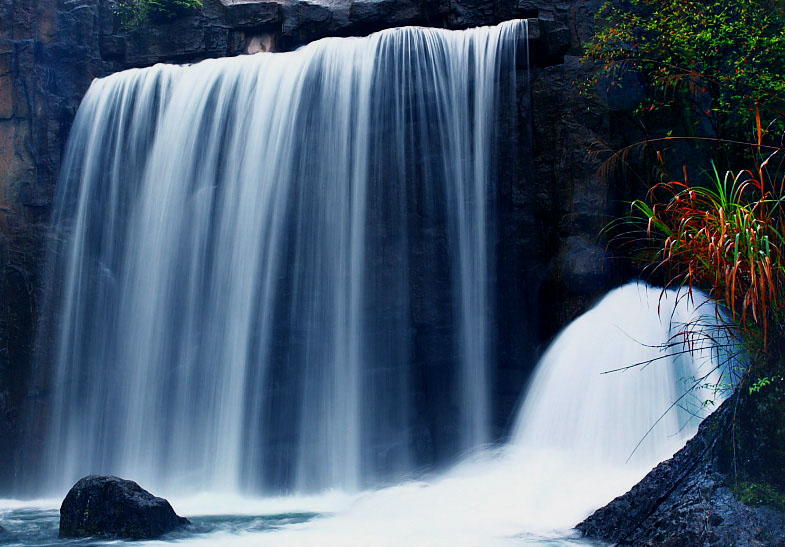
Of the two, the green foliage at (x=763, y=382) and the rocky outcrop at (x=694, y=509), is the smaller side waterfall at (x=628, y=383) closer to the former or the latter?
the green foliage at (x=763, y=382)

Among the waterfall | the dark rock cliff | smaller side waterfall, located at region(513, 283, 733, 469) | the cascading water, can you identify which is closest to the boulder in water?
the cascading water

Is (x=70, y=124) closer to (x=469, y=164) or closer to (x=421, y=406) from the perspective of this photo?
(x=469, y=164)

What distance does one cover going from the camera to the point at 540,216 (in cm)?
1003

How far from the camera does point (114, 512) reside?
23.5 feet

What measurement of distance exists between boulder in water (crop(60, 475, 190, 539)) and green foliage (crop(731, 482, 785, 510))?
197 inches

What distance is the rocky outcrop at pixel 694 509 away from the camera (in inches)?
199

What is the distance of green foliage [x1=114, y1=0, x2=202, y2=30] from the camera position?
13.4 meters

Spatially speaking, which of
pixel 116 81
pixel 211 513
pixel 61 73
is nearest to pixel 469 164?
pixel 211 513

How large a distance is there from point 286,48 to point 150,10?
99.7 inches

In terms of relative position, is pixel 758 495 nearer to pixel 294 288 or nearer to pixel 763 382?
pixel 763 382

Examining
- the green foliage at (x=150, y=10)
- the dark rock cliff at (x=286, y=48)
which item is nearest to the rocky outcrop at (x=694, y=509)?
the dark rock cliff at (x=286, y=48)

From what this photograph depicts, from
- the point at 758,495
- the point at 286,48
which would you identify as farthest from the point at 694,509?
the point at 286,48

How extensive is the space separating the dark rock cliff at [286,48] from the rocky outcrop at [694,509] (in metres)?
3.51

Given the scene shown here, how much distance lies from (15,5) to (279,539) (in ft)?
35.3
